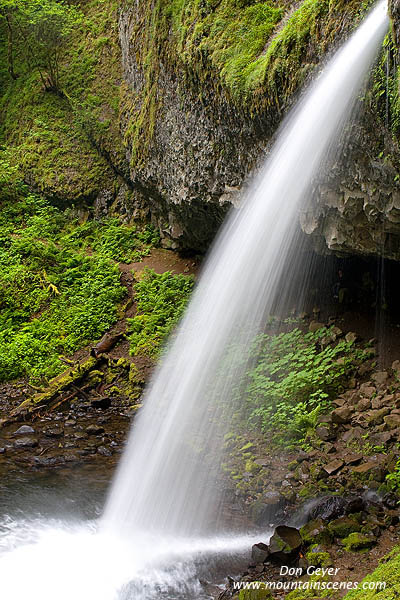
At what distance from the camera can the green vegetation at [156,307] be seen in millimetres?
10461

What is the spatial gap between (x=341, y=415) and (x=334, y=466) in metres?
0.93

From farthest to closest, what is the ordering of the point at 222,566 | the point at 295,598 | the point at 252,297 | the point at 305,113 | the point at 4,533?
the point at 252,297 < the point at 305,113 < the point at 4,533 < the point at 222,566 < the point at 295,598

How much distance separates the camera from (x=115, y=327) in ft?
37.5

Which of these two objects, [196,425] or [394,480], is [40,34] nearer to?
[196,425]

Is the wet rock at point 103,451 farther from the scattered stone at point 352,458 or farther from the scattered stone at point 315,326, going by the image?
the scattered stone at point 315,326

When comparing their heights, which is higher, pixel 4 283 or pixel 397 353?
pixel 4 283

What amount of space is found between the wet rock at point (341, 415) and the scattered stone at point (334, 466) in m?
0.79

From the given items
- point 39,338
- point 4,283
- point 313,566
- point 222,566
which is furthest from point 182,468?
point 4,283

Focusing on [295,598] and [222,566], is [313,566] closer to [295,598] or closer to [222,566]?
[295,598]

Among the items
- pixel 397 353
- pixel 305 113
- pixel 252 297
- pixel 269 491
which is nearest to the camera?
pixel 269 491

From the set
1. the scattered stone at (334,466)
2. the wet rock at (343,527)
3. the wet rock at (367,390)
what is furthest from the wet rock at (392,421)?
the wet rock at (343,527)

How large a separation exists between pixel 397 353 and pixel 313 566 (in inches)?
146

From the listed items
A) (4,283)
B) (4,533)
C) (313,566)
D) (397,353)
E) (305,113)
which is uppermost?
(305,113)

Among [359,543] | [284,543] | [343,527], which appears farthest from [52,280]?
[359,543]
